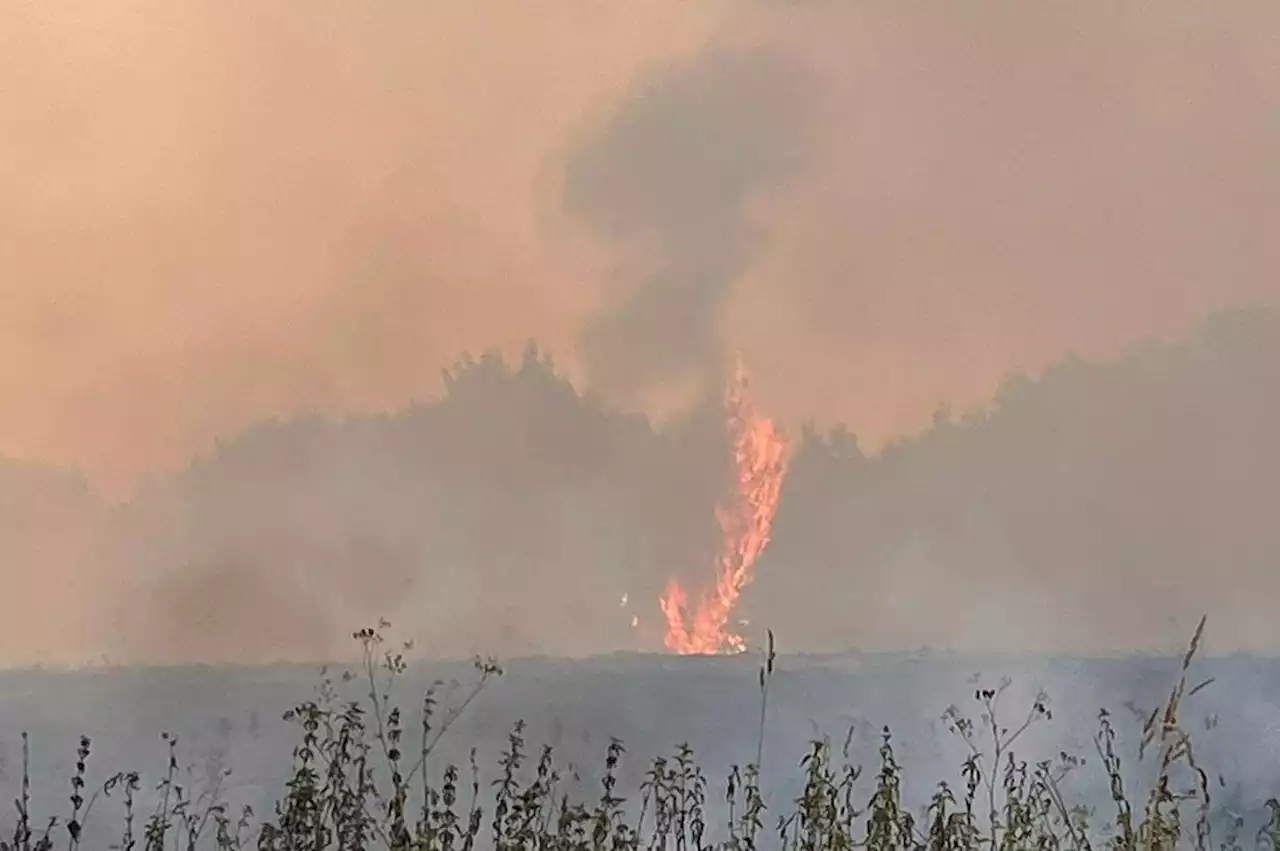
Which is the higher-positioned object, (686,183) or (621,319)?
(686,183)

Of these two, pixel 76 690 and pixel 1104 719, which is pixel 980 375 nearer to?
pixel 1104 719

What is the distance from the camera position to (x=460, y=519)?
171 centimetres

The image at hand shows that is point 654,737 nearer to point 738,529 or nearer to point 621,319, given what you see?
point 738,529

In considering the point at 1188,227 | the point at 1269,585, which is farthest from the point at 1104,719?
the point at 1188,227

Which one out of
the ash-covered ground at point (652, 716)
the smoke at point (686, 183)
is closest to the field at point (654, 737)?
the ash-covered ground at point (652, 716)

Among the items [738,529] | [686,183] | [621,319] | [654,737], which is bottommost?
[654,737]

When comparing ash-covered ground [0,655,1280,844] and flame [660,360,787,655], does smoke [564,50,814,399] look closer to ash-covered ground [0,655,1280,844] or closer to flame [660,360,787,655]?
flame [660,360,787,655]

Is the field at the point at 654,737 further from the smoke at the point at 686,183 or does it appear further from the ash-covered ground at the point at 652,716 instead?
the smoke at the point at 686,183

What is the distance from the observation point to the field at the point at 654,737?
5.41 ft

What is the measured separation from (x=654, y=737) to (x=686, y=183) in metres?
0.73

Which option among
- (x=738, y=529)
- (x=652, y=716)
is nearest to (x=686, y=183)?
(x=738, y=529)

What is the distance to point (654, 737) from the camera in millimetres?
1666

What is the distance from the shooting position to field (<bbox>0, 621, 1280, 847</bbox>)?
1650 millimetres

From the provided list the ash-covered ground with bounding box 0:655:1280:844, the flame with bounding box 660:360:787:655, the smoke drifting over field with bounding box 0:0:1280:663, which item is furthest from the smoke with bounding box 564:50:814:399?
the ash-covered ground with bounding box 0:655:1280:844
